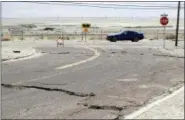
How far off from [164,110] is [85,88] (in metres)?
4.57

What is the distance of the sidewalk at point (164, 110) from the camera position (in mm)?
9109

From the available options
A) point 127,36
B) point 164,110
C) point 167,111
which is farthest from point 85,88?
point 127,36

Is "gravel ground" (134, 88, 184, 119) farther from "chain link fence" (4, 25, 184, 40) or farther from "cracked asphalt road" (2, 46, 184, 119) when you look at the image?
"chain link fence" (4, 25, 184, 40)

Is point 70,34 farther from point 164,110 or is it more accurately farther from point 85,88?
point 164,110

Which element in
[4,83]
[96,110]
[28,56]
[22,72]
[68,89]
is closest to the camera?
[96,110]

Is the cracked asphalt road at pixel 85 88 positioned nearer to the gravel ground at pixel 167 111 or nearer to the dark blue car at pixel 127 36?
the gravel ground at pixel 167 111

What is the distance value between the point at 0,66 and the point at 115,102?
35.5 ft

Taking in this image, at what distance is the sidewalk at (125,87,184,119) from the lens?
911 cm

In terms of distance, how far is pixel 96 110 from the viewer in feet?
33.8

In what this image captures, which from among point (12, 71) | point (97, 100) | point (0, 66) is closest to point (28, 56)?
point (0, 66)

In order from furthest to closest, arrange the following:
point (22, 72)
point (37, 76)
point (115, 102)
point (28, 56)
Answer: point (28, 56)
point (22, 72)
point (37, 76)
point (115, 102)

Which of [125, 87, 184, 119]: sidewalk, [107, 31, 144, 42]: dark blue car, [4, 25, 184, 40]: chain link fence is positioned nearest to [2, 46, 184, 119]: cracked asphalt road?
[125, 87, 184, 119]: sidewalk

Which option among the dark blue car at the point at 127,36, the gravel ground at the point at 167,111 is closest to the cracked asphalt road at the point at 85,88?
the gravel ground at the point at 167,111

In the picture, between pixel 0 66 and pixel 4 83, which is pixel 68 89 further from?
pixel 0 66
